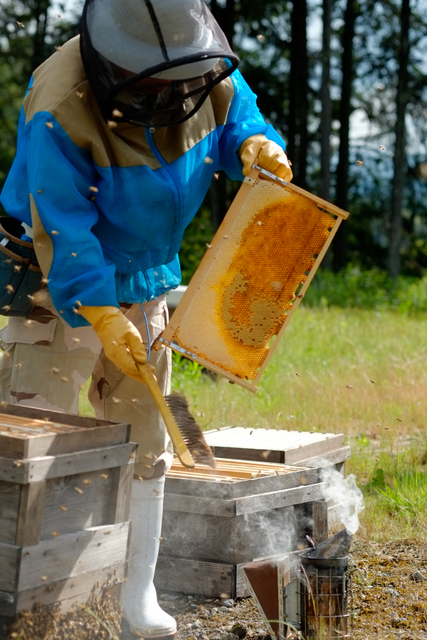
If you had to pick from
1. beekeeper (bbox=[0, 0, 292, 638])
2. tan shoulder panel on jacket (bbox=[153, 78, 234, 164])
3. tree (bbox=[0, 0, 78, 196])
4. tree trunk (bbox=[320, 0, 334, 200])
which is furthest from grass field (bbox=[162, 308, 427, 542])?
tree (bbox=[0, 0, 78, 196])

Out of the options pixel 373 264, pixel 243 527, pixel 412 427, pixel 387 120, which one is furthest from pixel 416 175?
pixel 243 527

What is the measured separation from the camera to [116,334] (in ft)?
6.73

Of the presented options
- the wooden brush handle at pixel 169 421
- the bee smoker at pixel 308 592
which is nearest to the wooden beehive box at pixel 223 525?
the bee smoker at pixel 308 592

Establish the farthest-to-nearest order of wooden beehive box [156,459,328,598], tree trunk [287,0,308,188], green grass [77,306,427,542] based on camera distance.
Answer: tree trunk [287,0,308,188] < green grass [77,306,427,542] < wooden beehive box [156,459,328,598]

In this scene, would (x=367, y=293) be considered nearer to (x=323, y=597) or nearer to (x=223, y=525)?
(x=223, y=525)

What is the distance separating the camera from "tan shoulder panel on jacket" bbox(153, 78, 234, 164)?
2283 millimetres

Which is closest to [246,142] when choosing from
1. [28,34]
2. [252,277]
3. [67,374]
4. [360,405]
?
[252,277]

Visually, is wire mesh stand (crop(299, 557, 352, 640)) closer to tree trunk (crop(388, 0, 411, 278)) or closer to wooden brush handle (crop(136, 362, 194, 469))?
wooden brush handle (crop(136, 362, 194, 469))

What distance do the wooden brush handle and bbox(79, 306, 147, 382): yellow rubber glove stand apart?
0.04 metres

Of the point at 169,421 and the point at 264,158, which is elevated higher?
the point at 264,158

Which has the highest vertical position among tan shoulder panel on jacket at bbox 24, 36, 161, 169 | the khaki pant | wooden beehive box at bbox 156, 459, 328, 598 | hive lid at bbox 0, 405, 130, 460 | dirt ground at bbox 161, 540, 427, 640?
tan shoulder panel on jacket at bbox 24, 36, 161, 169

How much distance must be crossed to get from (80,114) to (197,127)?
0.40 meters

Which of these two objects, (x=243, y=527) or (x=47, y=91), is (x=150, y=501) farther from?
(x=47, y=91)

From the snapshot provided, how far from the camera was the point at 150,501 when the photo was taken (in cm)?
239
